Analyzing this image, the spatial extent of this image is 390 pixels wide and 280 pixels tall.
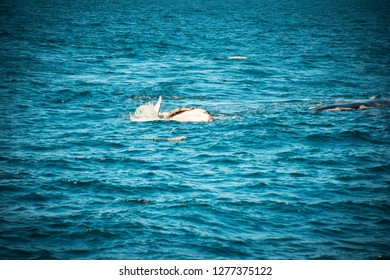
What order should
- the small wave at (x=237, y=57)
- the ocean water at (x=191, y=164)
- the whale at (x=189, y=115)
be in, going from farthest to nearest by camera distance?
the small wave at (x=237, y=57) < the whale at (x=189, y=115) < the ocean water at (x=191, y=164)

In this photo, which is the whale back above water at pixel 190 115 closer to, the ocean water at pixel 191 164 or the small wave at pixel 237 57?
the ocean water at pixel 191 164

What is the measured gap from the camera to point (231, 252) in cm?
1325

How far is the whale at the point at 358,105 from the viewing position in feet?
92.6

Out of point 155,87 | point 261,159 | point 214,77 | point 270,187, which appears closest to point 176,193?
point 270,187

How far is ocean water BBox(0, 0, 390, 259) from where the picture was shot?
45.9 feet

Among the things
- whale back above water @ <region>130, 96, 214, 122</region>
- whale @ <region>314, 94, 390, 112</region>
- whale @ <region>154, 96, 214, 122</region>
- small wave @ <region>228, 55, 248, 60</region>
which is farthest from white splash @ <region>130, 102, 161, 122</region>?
small wave @ <region>228, 55, 248, 60</region>

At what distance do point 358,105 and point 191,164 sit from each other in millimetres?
13578

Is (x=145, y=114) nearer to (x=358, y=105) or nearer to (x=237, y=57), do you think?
(x=358, y=105)

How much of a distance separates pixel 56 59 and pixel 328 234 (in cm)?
3545

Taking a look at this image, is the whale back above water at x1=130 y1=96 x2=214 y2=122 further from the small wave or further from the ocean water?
the small wave

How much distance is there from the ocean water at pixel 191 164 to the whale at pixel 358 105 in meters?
0.81

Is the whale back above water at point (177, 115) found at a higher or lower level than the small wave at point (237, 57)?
lower

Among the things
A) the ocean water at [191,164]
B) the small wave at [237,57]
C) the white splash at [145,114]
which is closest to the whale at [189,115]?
the ocean water at [191,164]

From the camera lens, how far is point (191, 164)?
65.1 feet
